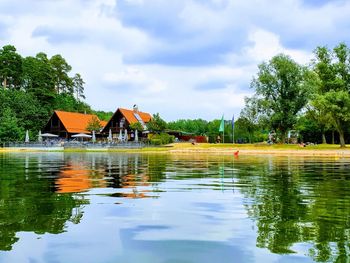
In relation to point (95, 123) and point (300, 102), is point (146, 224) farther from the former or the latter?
point (95, 123)

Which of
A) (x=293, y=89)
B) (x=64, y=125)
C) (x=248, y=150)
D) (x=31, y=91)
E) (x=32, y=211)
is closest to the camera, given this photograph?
(x=32, y=211)

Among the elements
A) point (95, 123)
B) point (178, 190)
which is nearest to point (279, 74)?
point (95, 123)

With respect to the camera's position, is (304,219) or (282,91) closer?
(304,219)

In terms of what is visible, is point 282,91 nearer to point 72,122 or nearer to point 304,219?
point 72,122

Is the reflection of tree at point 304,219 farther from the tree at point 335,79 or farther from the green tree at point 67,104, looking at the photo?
→ the green tree at point 67,104

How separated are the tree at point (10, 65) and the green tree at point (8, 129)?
78.4ft

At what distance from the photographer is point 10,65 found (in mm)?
94375

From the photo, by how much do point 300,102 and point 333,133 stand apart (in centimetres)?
1325

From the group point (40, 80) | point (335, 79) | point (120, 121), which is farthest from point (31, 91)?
point (335, 79)


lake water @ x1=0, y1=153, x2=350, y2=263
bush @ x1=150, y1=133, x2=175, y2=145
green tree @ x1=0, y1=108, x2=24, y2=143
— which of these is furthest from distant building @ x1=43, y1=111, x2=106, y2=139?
lake water @ x1=0, y1=153, x2=350, y2=263

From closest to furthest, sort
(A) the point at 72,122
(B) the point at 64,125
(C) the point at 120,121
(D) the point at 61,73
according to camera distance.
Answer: (B) the point at 64,125
(C) the point at 120,121
(A) the point at 72,122
(D) the point at 61,73

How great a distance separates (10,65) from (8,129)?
30.1 m

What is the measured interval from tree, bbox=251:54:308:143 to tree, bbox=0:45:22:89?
5839 centimetres

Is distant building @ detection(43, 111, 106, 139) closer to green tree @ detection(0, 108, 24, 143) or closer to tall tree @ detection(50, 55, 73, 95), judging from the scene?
green tree @ detection(0, 108, 24, 143)
